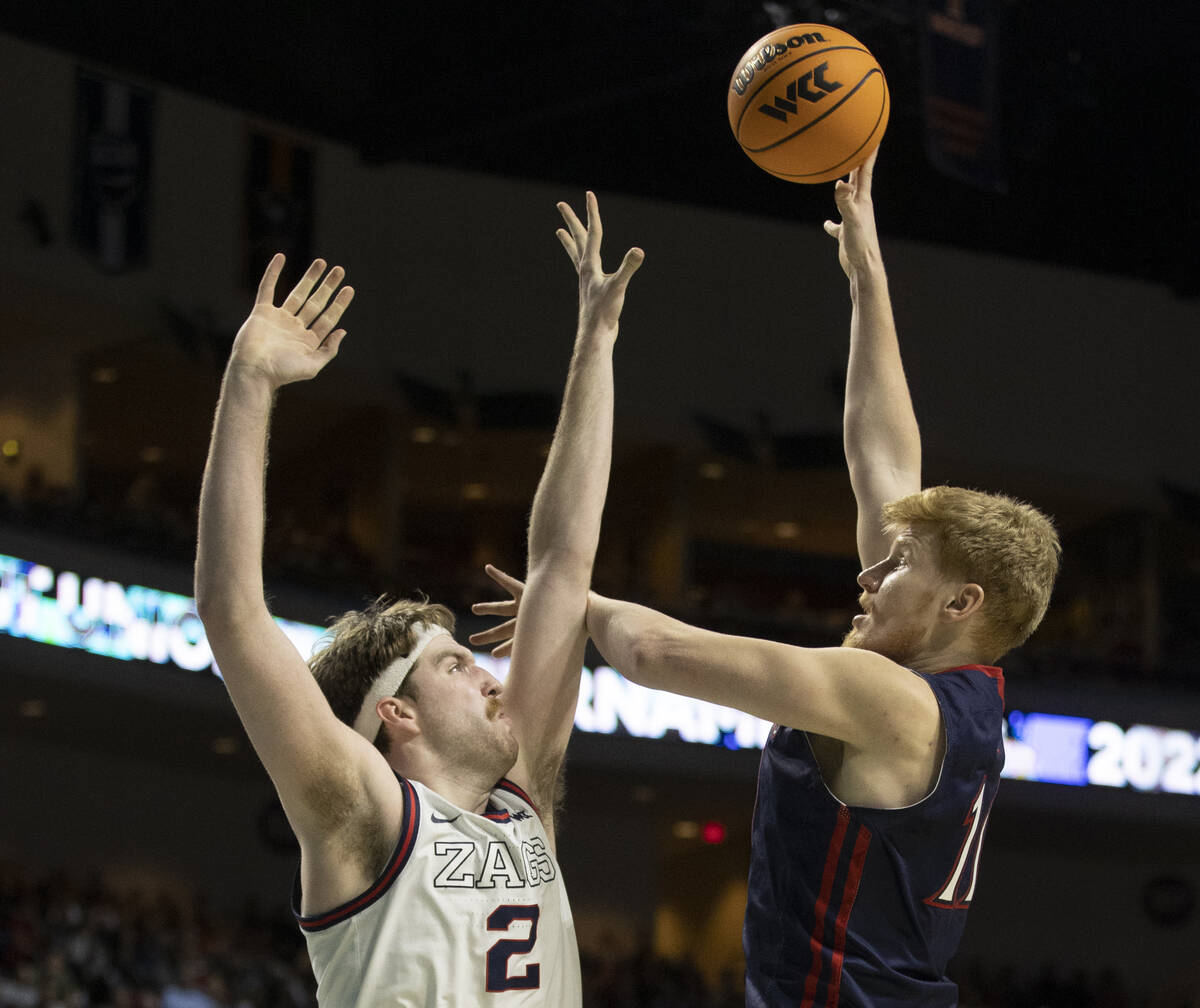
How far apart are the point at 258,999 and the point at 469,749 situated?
35.9ft

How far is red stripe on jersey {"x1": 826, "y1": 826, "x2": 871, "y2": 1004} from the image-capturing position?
3035 millimetres

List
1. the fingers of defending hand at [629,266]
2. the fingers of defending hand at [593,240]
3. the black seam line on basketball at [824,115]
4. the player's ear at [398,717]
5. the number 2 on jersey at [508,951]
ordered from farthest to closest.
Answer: the black seam line on basketball at [824,115], the fingers of defending hand at [593,240], the fingers of defending hand at [629,266], the player's ear at [398,717], the number 2 on jersey at [508,951]

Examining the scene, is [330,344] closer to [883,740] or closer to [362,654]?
[362,654]

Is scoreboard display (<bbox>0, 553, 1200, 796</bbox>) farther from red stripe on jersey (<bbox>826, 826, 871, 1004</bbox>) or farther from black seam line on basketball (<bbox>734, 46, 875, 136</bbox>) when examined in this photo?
red stripe on jersey (<bbox>826, 826, 871, 1004</bbox>)

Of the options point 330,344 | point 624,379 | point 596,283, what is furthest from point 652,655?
point 624,379

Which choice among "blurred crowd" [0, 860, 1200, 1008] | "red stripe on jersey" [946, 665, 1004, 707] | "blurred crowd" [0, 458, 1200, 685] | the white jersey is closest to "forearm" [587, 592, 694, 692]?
the white jersey

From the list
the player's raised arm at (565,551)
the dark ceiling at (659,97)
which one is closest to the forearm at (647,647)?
the player's raised arm at (565,551)

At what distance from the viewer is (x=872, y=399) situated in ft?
13.1

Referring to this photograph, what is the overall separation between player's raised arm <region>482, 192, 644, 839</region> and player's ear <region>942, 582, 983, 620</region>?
0.80m

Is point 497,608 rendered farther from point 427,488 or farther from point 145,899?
point 427,488

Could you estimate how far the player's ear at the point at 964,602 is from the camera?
3193 mm

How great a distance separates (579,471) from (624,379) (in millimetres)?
18742

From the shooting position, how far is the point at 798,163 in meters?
4.49

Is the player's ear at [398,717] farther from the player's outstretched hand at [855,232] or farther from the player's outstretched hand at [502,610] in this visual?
the player's outstretched hand at [855,232]
